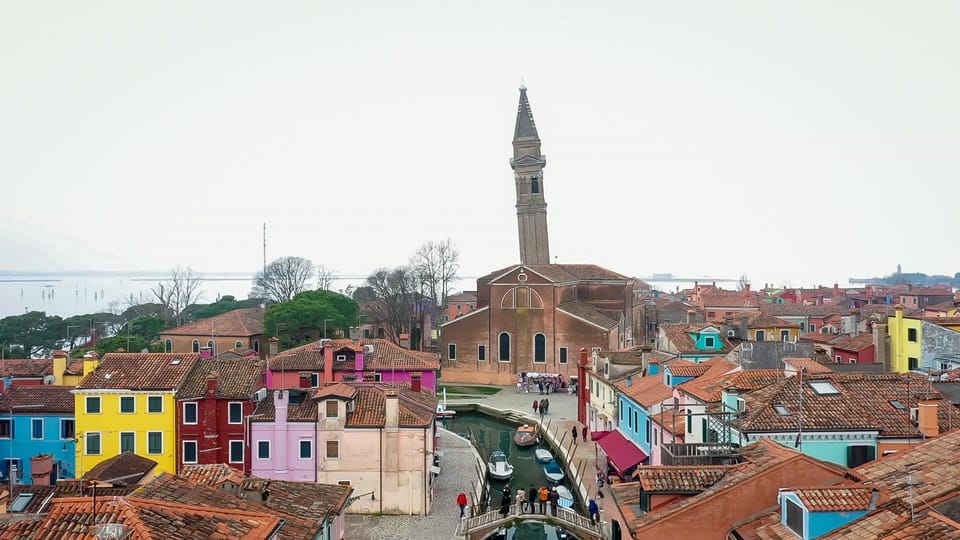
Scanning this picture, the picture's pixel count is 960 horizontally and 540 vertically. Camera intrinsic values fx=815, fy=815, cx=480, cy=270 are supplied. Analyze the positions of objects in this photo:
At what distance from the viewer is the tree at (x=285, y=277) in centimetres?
8731

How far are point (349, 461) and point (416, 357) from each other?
14.9 m

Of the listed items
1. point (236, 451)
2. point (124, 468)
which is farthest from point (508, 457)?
point (124, 468)

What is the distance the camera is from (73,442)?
A: 28078 mm

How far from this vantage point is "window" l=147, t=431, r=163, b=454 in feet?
86.7

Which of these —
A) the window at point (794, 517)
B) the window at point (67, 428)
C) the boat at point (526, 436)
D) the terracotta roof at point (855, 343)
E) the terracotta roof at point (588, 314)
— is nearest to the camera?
the window at point (794, 517)

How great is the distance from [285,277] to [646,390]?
2557 inches

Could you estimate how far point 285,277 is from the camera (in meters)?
88.3

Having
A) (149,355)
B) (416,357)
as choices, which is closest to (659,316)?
(416,357)

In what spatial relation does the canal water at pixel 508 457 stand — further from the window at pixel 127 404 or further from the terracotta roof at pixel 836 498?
the terracotta roof at pixel 836 498

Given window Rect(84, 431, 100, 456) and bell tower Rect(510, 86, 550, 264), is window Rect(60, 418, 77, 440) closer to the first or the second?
window Rect(84, 431, 100, 456)

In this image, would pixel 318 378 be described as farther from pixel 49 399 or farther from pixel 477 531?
pixel 477 531

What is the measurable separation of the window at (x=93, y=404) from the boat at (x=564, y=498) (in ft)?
50.3

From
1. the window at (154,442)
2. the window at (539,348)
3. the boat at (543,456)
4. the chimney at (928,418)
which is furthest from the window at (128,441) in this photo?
the window at (539,348)

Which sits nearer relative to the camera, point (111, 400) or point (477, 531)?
point (477, 531)
